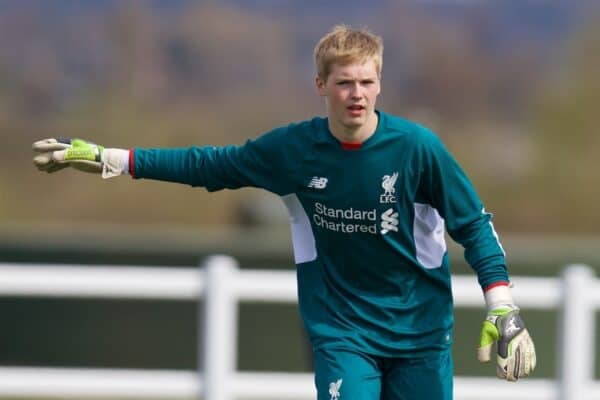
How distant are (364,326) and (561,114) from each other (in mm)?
16706

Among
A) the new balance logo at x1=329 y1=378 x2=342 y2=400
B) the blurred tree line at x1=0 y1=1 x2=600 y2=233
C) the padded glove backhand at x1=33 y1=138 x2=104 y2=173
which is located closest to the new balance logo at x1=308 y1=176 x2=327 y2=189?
the new balance logo at x1=329 y1=378 x2=342 y2=400

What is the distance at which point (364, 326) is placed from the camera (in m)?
4.73

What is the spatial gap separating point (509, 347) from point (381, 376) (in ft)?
1.84

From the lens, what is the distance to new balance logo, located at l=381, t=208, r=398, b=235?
15.2ft

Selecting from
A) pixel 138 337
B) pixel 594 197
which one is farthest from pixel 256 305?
pixel 594 197

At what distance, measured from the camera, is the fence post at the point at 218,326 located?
7.71 metres

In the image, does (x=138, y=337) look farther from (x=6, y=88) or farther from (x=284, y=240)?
(x=6, y=88)

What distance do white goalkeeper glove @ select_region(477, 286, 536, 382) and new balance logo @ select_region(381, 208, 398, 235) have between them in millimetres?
471

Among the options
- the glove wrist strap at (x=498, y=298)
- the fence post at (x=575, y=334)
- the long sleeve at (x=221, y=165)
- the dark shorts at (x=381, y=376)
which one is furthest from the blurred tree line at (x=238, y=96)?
the glove wrist strap at (x=498, y=298)

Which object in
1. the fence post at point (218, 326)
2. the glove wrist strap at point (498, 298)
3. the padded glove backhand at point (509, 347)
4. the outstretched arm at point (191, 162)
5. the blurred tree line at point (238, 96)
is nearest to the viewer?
the padded glove backhand at point (509, 347)

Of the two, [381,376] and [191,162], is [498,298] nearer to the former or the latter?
[381,376]

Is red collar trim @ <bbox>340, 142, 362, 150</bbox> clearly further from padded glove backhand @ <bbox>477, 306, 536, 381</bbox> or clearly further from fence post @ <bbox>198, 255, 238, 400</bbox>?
fence post @ <bbox>198, 255, 238, 400</bbox>

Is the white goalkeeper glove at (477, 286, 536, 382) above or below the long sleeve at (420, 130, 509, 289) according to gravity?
below

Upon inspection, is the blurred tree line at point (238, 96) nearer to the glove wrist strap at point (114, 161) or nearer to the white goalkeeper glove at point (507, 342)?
the glove wrist strap at point (114, 161)
